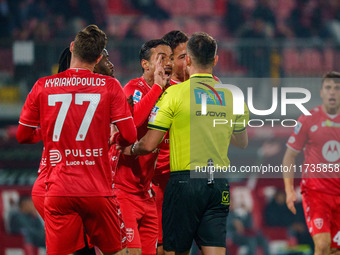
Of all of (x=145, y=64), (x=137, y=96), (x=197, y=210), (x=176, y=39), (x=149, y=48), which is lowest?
(x=197, y=210)

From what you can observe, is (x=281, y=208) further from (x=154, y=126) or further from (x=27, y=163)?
(x=154, y=126)

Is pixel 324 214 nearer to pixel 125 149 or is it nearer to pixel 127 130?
pixel 125 149

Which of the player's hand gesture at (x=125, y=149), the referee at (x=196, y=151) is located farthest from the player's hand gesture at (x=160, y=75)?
the player's hand gesture at (x=125, y=149)

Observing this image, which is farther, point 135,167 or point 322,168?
point 322,168

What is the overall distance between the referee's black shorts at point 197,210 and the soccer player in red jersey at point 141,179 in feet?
2.29

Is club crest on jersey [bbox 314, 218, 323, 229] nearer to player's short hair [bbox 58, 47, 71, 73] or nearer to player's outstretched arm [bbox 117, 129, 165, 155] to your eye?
player's outstretched arm [bbox 117, 129, 165, 155]

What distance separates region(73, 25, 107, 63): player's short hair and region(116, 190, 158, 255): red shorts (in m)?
1.55

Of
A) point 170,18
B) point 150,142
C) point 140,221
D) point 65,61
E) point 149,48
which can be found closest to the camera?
point 150,142

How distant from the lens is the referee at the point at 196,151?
482cm

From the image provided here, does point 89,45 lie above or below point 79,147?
above

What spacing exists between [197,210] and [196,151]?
49 centimetres

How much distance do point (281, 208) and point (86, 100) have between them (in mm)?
8634

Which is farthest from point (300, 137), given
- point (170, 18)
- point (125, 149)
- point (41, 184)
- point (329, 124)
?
point (170, 18)

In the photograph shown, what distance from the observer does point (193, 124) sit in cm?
491
